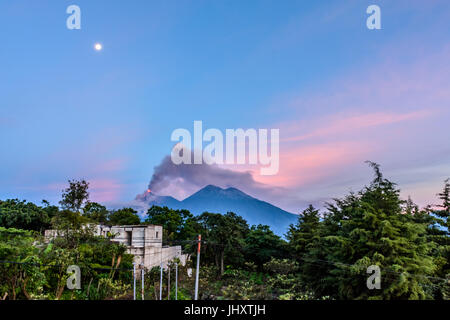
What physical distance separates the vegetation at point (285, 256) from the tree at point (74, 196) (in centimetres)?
5

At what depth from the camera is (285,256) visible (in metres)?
15.7

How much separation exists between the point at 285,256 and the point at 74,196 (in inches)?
495

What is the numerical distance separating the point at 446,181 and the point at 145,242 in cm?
1745

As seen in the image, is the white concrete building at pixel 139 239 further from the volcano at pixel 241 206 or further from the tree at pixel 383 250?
the volcano at pixel 241 206

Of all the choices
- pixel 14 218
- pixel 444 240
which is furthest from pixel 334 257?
pixel 14 218

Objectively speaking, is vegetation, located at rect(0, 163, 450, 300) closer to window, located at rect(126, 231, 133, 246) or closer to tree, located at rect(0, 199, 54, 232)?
window, located at rect(126, 231, 133, 246)

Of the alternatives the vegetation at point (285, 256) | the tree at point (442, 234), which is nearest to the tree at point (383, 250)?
the vegetation at point (285, 256)

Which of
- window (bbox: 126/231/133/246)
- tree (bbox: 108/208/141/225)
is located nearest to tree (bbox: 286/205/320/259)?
window (bbox: 126/231/133/246)

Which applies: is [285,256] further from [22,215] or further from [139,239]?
[22,215]

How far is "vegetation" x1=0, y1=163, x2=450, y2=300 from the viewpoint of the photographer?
297 inches

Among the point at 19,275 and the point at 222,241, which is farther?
the point at 222,241

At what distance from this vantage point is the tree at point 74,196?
1333cm

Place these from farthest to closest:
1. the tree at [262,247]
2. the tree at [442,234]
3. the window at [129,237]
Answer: the tree at [262,247]
the window at [129,237]
the tree at [442,234]

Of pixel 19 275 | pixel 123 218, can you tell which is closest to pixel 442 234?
pixel 19 275
